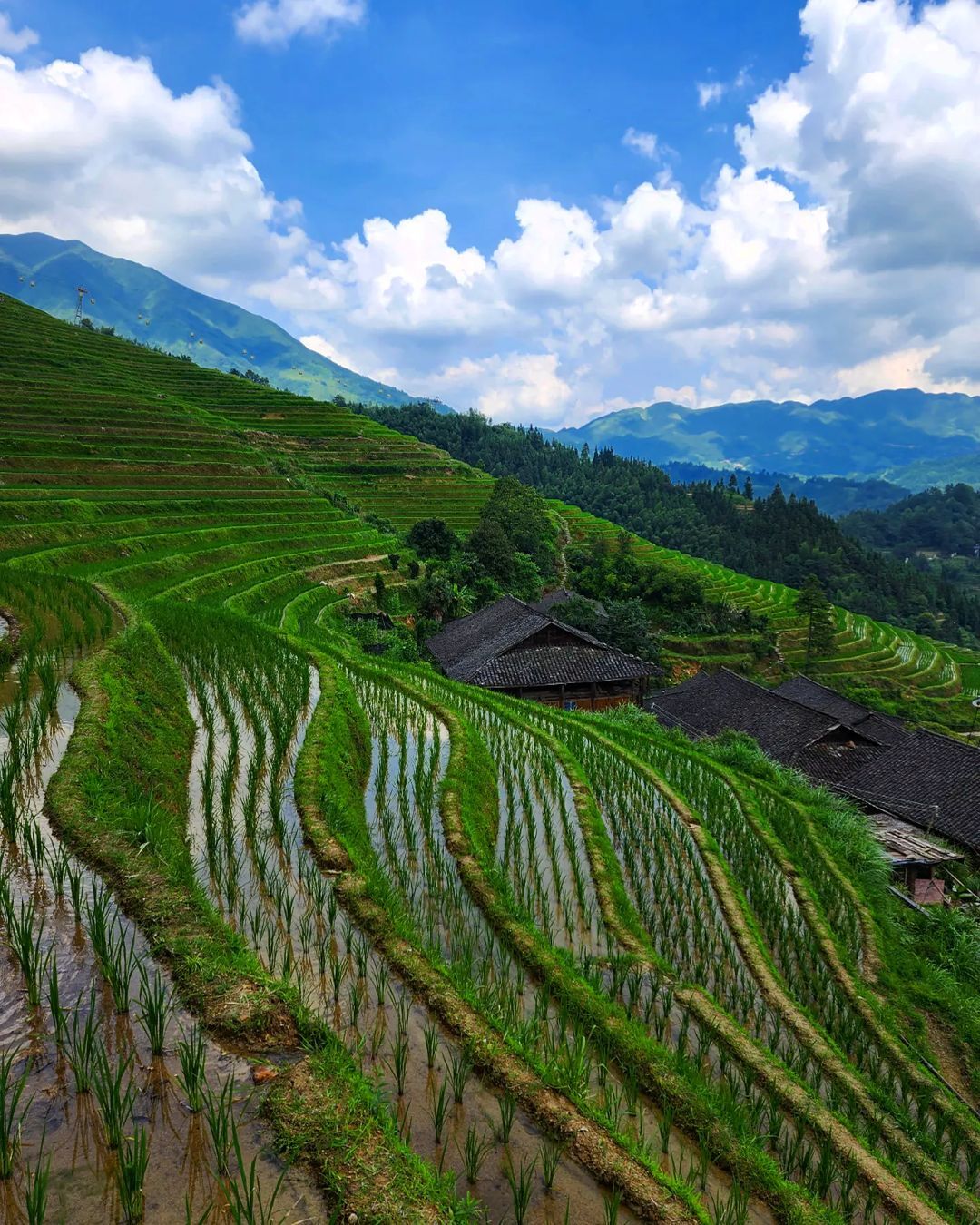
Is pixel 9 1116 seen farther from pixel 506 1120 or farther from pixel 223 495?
pixel 223 495

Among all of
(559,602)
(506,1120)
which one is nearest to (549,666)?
(559,602)

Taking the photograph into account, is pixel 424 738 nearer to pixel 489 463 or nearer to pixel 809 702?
pixel 809 702

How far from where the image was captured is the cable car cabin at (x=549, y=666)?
24.7m

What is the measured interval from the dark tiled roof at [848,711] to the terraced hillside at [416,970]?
47.7ft

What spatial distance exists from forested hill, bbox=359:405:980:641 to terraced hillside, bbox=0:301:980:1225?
84.6 metres

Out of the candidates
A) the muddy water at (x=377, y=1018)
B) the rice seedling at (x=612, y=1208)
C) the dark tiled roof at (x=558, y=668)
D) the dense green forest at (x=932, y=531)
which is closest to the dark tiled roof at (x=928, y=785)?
the dark tiled roof at (x=558, y=668)

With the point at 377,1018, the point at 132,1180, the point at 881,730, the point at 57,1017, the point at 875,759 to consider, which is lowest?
the point at 875,759

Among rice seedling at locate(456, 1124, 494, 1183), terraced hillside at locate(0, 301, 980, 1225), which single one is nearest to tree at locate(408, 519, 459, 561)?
terraced hillside at locate(0, 301, 980, 1225)

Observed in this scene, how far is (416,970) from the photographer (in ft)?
14.8

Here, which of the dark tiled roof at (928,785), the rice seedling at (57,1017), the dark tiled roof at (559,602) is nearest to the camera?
the rice seedling at (57,1017)

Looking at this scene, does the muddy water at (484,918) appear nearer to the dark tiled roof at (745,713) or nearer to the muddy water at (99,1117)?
the muddy water at (99,1117)

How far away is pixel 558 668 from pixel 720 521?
8825cm

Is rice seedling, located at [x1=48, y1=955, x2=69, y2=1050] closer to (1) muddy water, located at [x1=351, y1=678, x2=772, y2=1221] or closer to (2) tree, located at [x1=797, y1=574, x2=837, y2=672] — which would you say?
(1) muddy water, located at [x1=351, y1=678, x2=772, y2=1221]

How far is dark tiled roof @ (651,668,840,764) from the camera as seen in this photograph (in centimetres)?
2423
